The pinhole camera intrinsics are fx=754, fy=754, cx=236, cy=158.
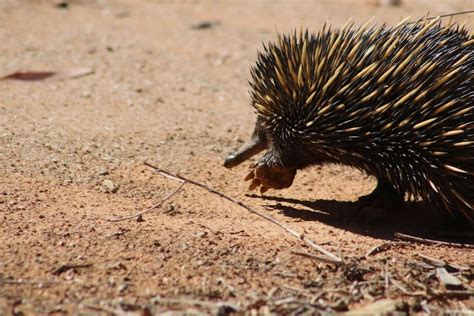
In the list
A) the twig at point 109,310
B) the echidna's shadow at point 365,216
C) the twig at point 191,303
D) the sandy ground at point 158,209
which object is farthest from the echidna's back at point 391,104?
the twig at point 109,310

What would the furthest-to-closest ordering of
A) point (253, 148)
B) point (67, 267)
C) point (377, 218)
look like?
point (253, 148)
point (377, 218)
point (67, 267)

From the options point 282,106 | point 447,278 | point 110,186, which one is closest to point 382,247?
point 447,278

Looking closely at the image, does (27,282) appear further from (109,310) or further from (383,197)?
(383,197)

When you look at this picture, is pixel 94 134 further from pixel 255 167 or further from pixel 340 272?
pixel 340 272

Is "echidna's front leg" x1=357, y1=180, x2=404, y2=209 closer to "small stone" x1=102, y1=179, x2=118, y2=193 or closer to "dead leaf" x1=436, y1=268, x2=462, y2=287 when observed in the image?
"dead leaf" x1=436, y1=268, x2=462, y2=287

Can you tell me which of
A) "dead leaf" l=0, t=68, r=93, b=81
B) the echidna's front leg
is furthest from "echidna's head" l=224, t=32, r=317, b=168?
"dead leaf" l=0, t=68, r=93, b=81

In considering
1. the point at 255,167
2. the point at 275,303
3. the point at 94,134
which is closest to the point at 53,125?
the point at 94,134

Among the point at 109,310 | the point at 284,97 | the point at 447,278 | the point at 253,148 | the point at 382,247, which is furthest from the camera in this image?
the point at 253,148

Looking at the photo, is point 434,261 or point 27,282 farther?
point 434,261
